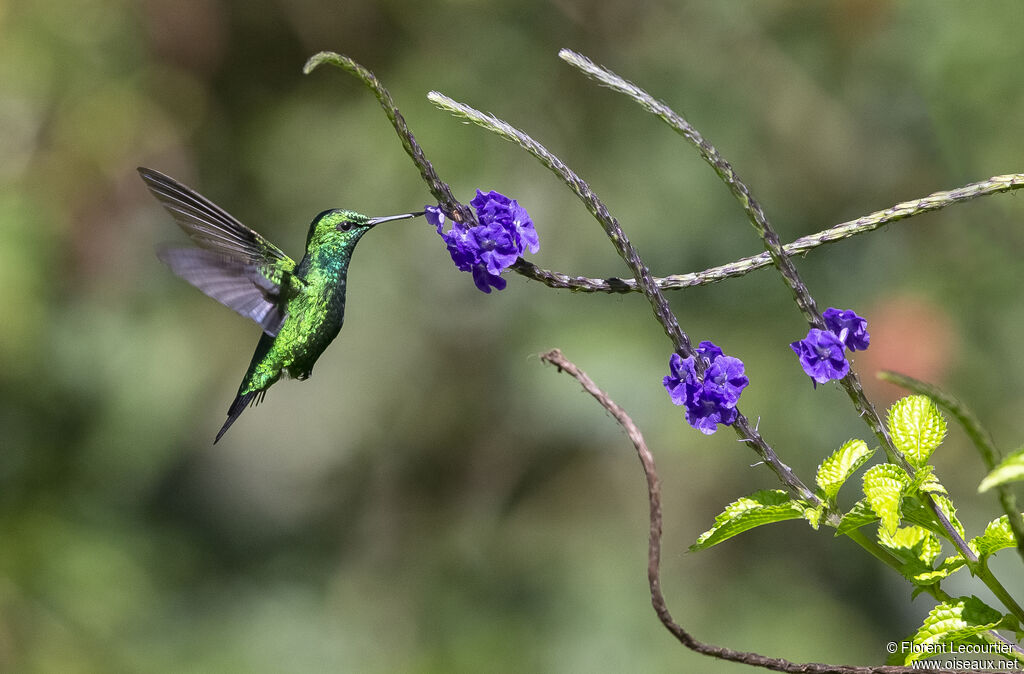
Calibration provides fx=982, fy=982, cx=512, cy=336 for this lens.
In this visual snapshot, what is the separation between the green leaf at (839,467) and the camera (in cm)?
102

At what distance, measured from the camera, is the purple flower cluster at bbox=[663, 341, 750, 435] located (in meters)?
1.01

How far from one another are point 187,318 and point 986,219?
3521 millimetres

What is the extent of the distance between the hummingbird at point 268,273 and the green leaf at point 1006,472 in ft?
3.94

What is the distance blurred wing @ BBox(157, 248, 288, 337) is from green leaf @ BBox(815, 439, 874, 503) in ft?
3.53

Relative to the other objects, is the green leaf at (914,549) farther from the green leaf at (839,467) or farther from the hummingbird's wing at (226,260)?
the hummingbird's wing at (226,260)

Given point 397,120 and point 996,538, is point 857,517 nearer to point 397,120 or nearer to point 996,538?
point 996,538

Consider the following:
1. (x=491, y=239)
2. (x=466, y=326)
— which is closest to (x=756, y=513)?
(x=491, y=239)

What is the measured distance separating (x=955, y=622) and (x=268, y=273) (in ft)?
4.61

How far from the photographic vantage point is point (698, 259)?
Result: 4.32 metres

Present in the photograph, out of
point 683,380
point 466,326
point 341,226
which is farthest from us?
point 466,326

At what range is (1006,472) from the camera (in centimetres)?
71

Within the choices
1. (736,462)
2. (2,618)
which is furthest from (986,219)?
(2,618)

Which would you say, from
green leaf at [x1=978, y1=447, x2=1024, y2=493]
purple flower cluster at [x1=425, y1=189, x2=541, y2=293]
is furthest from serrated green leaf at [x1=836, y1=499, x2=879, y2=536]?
purple flower cluster at [x1=425, y1=189, x2=541, y2=293]

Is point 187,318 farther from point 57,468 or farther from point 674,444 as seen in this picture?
point 674,444
